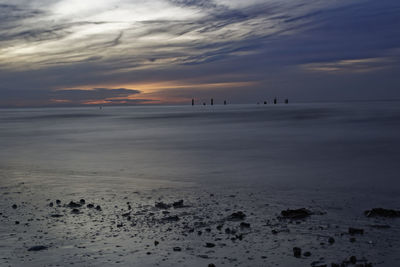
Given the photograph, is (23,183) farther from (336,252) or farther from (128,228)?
(336,252)

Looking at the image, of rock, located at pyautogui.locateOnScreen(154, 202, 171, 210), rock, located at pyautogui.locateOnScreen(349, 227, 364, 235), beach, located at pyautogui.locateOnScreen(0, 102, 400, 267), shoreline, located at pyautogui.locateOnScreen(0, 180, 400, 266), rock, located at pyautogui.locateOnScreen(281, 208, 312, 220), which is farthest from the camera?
rock, located at pyautogui.locateOnScreen(154, 202, 171, 210)

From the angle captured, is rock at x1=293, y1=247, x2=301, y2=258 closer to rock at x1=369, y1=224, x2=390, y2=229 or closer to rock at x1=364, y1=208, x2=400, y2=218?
rock at x1=369, y1=224, x2=390, y2=229

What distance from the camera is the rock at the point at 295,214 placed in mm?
9891

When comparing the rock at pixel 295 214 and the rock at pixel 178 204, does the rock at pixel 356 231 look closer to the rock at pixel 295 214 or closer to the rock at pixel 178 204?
the rock at pixel 295 214

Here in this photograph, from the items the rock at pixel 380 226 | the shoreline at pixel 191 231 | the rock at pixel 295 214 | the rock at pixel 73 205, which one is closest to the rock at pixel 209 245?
the shoreline at pixel 191 231

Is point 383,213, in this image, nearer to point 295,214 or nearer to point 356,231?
point 356,231

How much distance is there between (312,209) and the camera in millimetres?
10906

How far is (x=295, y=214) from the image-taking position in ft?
32.7

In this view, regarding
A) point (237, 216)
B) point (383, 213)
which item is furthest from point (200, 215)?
point (383, 213)

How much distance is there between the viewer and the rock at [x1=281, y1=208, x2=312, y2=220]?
32.4 feet

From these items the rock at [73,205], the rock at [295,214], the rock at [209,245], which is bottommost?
the rock at [209,245]

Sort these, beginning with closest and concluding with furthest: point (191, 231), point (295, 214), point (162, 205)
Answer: point (191, 231)
point (295, 214)
point (162, 205)

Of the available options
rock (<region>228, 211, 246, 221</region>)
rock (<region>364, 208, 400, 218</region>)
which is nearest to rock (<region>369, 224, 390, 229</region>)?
rock (<region>364, 208, 400, 218</region>)

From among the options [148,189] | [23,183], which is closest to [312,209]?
[148,189]
